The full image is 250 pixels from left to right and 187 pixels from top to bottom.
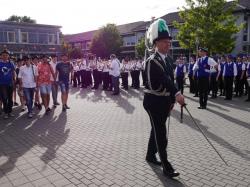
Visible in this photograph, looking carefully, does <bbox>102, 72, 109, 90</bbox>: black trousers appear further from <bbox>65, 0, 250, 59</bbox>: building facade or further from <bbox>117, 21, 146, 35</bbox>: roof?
<bbox>117, 21, 146, 35</bbox>: roof

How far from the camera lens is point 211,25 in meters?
24.7

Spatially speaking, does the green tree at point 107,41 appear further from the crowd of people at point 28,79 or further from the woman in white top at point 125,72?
the crowd of people at point 28,79

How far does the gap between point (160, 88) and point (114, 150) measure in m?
2.04

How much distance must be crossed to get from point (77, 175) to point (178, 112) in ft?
19.7

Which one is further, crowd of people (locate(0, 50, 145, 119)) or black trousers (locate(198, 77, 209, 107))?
black trousers (locate(198, 77, 209, 107))

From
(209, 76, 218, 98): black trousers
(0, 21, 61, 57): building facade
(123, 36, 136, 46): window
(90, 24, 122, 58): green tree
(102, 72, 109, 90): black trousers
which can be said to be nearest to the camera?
(209, 76, 218, 98): black trousers

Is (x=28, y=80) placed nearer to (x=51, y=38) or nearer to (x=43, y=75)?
(x=43, y=75)

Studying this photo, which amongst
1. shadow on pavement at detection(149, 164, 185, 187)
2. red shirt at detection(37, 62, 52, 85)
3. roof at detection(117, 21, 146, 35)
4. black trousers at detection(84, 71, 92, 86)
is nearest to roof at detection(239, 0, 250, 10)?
roof at detection(117, 21, 146, 35)

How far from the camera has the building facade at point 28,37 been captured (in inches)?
1705

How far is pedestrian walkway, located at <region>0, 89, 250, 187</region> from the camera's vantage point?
456cm

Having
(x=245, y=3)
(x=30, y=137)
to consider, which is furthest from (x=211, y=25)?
(x=245, y=3)

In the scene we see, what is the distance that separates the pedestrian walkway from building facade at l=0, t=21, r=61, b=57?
35.3 metres

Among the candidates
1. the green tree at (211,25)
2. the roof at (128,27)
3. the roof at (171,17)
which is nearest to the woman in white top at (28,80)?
the green tree at (211,25)

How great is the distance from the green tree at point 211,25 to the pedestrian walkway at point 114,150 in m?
15.9
